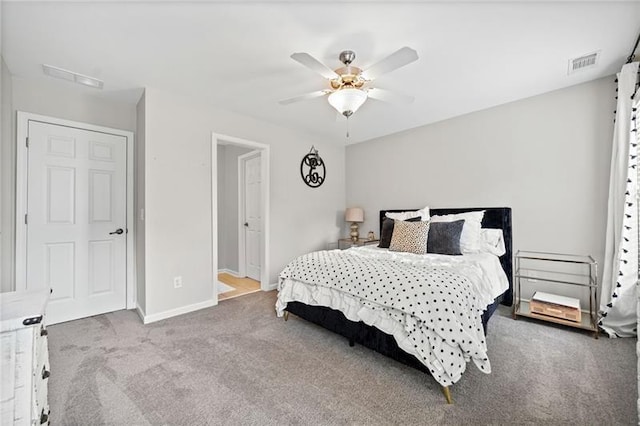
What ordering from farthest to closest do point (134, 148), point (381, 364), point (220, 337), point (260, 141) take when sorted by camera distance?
point (260, 141) < point (134, 148) < point (220, 337) < point (381, 364)

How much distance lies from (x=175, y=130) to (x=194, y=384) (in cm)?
251

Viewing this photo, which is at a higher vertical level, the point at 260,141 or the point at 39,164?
the point at 260,141

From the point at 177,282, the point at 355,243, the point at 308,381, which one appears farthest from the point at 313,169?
the point at 308,381

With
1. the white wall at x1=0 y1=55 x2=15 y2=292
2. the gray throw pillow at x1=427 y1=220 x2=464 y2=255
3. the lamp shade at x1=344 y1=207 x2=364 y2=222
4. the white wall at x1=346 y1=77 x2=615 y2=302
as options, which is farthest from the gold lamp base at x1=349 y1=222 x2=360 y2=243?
the white wall at x1=0 y1=55 x2=15 y2=292

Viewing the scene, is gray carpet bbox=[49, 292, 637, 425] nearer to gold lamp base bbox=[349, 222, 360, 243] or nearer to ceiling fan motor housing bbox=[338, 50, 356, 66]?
gold lamp base bbox=[349, 222, 360, 243]

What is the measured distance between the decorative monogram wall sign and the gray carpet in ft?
8.19

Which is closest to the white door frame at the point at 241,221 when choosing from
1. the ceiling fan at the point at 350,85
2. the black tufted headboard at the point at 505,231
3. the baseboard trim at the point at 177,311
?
the baseboard trim at the point at 177,311

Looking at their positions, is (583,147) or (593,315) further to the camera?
(583,147)

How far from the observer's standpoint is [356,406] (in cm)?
157

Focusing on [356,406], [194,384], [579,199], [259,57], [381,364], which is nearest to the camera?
[356,406]

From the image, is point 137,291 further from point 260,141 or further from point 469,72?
point 469,72

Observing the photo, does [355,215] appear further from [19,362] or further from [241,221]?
[19,362]

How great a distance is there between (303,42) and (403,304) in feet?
6.69

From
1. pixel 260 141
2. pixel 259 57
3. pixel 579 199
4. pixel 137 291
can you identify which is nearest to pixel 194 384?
pixel 137 291
